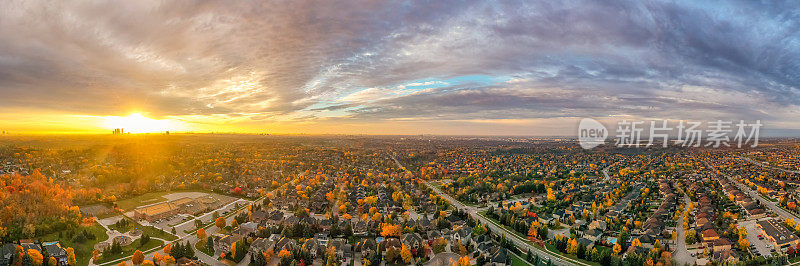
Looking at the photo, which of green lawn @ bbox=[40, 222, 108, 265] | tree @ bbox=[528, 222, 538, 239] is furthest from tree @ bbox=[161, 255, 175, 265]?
tree @ bbox=[528, 222, 538, 239]

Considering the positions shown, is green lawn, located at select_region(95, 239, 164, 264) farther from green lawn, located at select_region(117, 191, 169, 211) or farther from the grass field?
green lawn, located at select_region(117, 191, 169, 211)

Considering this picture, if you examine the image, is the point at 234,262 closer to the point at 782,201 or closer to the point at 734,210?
the point at 734,210

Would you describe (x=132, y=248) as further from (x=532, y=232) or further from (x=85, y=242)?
(x=532, y=232)

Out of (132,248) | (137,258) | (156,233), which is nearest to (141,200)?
(156,233)

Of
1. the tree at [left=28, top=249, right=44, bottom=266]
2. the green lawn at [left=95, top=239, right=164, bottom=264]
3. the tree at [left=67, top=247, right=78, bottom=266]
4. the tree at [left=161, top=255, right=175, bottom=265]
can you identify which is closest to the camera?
the tree at [left=28, top=249, right=44, bottom=266]

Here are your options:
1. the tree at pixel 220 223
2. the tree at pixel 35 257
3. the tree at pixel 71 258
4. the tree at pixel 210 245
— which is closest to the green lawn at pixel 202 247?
the tree at pixel 210 245

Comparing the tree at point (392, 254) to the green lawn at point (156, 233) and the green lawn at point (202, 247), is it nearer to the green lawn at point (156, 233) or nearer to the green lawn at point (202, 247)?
Result: the green lawn at point (202, 247)
